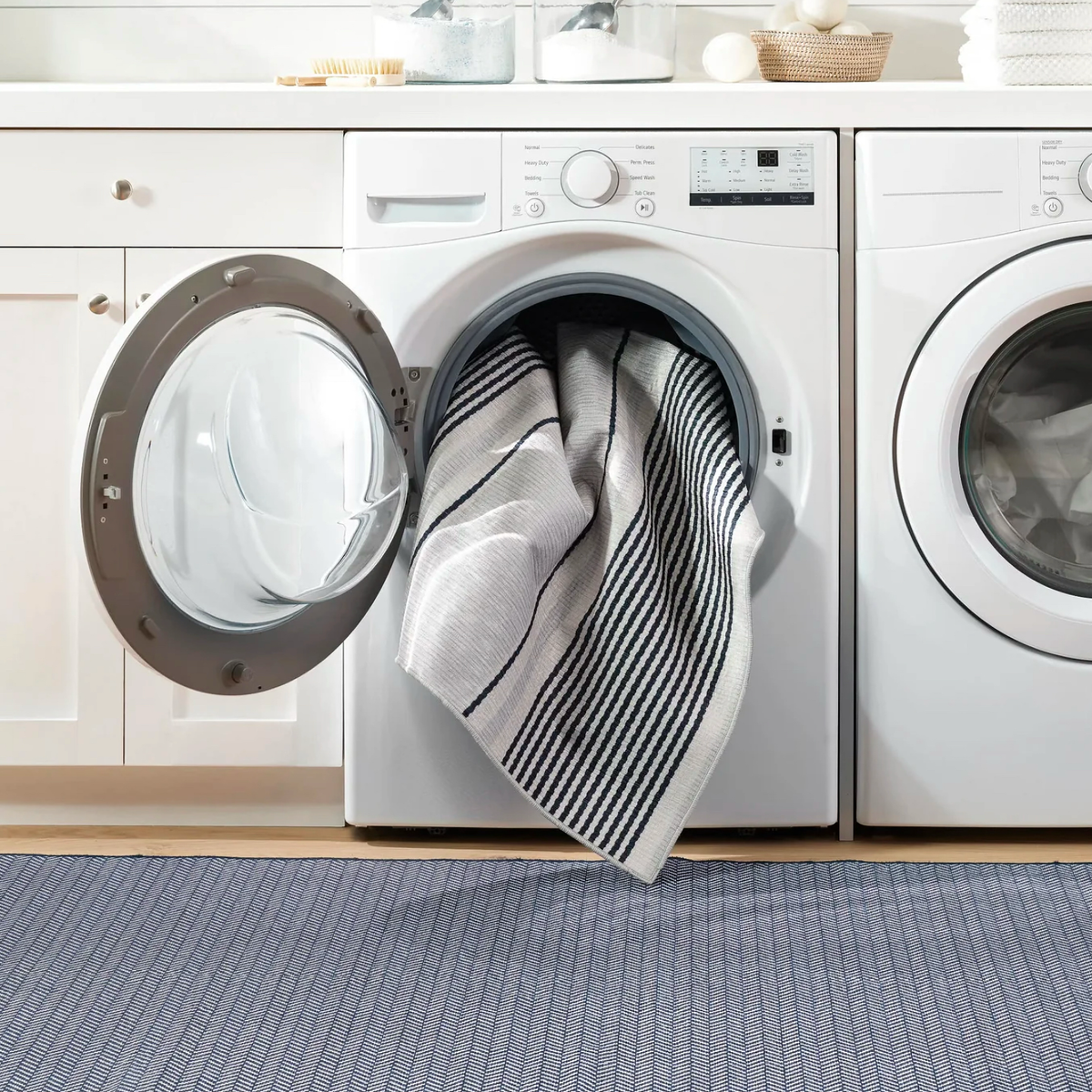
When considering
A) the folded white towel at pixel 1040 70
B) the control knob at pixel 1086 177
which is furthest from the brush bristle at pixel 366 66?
the control knob at pixel 1086 177

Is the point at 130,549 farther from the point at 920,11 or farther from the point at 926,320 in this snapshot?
the point at 920,11

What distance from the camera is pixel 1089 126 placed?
1.27 m

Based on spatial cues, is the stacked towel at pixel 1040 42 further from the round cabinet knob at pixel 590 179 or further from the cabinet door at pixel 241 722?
the cabinet door at pixel 241 722

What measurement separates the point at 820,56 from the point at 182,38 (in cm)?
109

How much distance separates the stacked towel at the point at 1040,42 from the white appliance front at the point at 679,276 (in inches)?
11.2

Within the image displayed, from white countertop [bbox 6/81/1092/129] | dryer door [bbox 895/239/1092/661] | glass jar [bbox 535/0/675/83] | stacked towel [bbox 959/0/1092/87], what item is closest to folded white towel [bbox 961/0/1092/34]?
stacked towel [bbox 959/0/1092/87]

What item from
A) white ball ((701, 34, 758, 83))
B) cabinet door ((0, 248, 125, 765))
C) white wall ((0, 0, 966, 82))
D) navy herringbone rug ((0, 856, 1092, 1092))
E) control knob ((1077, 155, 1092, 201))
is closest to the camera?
navy herringbone rug ((0, 856, 1092, 1092))

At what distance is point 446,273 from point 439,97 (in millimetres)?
204

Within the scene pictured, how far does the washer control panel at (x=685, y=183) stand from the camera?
1255mm

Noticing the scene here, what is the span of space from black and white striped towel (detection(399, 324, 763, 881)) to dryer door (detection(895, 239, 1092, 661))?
0.24 m

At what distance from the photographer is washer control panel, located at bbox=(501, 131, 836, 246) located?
49.4 inches

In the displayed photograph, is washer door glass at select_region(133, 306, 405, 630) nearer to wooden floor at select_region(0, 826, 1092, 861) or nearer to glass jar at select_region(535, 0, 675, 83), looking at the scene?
wooden floor at select_region(0, 826, 1092, 861)

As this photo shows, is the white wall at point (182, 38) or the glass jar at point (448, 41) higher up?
the white wall at point (182, 38)

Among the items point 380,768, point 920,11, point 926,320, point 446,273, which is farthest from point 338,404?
point 920,11
